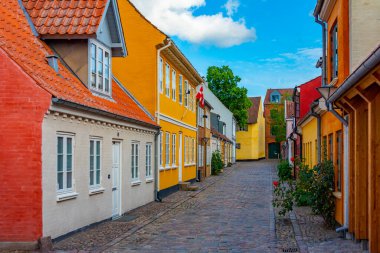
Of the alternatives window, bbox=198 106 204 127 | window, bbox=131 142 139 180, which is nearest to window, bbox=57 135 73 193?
window, bbox=131 142 139 180

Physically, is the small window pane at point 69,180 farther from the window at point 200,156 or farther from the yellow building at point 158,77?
the window at point 200,156

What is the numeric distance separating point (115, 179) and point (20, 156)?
515cm

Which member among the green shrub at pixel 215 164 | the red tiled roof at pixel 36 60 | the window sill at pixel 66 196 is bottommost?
the green shrub at pixel 215 164

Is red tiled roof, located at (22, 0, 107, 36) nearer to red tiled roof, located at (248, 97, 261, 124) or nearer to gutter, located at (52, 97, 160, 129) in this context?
gutter, located at (52, 97, 160, 129)

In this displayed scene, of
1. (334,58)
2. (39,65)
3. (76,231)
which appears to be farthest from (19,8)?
(334,58)

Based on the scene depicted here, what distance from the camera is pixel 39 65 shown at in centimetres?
1060

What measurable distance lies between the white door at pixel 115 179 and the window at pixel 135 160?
1.46 meters

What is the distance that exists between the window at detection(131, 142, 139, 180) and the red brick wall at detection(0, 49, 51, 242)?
6.68 metres

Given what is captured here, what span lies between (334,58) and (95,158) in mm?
6253

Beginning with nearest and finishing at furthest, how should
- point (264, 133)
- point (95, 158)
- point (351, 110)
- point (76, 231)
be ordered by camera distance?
1. point (351, 110)
2. point (76, 231)
3. point (95, 158)
4. point (264, 133)

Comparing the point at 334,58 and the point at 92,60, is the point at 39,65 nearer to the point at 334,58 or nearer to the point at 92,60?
the point at 92,60

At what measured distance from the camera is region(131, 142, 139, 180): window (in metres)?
16.0

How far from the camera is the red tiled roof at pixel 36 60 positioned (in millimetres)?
9750

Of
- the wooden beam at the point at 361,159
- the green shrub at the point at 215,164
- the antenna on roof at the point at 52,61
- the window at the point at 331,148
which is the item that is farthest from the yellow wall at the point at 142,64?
the green shrub at the point at 215,164
